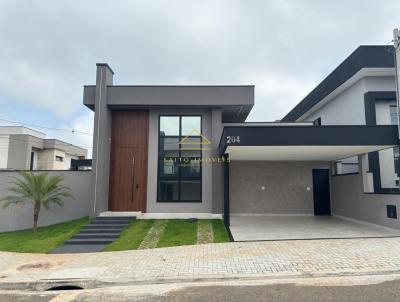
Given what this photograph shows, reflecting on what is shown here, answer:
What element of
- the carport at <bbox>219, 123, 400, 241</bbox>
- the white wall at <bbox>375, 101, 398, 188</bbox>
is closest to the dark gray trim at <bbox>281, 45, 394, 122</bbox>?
the carport at <bbox>219, 123, 400, 241</bbox>

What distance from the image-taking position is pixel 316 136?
8617 millimetres

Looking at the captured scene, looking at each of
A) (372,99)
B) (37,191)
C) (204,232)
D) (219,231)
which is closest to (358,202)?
(372,99)

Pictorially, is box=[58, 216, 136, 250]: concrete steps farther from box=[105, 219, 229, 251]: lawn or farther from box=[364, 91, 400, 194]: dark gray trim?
box=[364, 91, 400, 194]: dark gray trim

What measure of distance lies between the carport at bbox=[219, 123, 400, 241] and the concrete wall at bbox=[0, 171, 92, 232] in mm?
6605

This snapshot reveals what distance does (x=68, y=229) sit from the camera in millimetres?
10352

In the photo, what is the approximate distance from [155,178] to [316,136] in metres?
6.94

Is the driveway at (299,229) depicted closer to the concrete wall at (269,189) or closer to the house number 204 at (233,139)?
the concrete wall at (269,189)

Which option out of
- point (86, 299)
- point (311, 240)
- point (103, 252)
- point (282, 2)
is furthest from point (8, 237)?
point (282, 2)

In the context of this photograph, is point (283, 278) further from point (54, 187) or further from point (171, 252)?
point (54, 187)

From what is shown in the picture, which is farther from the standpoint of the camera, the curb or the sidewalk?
the sidewalk

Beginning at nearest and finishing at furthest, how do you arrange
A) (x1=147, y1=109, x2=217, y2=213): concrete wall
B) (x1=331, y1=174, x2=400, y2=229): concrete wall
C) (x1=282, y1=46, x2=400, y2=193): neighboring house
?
(x1=331, y1=174, x2=400, y2=229): concrete wall, (x1=282, y1=46, x2=400, y2=193): neighboring house, (x1=147, y1=109, x2=217, y2=213): concrete wall

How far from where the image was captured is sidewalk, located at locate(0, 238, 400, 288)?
5.50m

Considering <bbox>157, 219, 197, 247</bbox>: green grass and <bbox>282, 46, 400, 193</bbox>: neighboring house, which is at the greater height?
<bbox>282, 46, 400, 193</bbox>: neighboring house

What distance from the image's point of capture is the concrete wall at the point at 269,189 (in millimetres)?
13359
